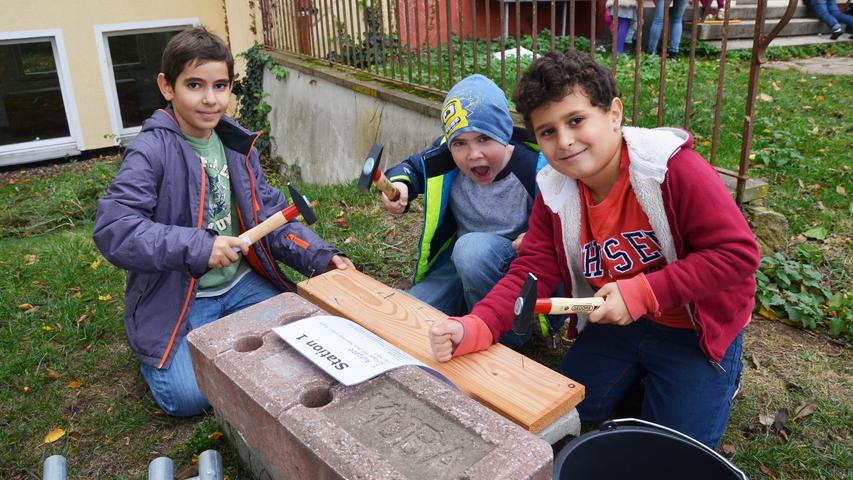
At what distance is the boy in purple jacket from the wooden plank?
332 millimetres

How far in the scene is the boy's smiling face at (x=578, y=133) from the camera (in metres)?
2.01

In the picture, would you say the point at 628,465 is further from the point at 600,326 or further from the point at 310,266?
the point at 310,266

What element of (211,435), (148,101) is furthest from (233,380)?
(148,101)

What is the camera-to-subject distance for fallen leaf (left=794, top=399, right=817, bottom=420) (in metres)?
2.51

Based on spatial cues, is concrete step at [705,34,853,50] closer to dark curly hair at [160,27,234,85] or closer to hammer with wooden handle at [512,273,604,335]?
dark curly hair at [160,27,234,85]

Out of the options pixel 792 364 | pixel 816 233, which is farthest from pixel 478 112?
pixel 816 233

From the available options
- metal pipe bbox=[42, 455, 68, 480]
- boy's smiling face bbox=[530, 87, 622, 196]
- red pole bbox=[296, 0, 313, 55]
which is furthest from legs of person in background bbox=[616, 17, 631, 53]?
metal pipe bbox=[42, 455, 68, 480]

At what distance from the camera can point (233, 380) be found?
1.85 metres

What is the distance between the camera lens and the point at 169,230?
2525 mm

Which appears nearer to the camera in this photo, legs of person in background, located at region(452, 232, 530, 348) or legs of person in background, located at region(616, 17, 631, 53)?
legs of person in background, located at region(452, 232, 530, 348)

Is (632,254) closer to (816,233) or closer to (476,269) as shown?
(476,269)

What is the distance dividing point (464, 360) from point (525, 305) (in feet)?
1.28

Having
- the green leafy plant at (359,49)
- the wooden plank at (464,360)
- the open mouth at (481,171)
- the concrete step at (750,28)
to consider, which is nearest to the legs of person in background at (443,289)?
the wooden plank at (464,360)

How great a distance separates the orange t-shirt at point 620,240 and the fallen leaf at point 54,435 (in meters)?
2.17
